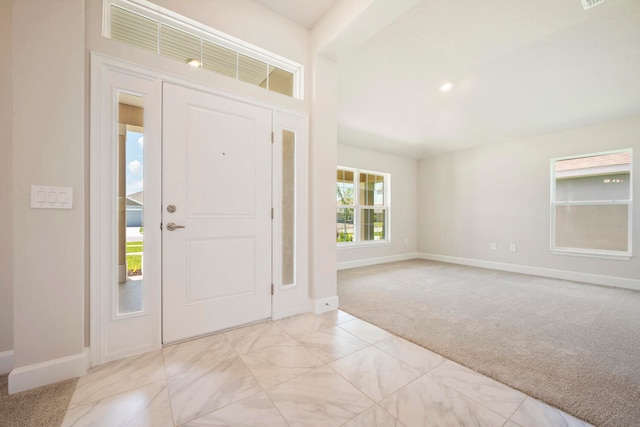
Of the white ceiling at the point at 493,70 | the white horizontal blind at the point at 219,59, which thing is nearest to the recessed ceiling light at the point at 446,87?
the white ceiling at the point at 493,70

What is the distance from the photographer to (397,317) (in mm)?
2533

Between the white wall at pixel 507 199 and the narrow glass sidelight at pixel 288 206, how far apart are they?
4.37 metres

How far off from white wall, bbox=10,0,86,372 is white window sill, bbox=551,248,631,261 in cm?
610

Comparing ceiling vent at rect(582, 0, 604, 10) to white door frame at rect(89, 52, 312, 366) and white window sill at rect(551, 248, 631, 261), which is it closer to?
white window sill at rect(551, 248, 631, 261)

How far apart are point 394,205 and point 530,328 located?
3.64 meters

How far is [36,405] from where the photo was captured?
1321 millimetres

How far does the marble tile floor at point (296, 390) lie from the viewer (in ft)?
4.08

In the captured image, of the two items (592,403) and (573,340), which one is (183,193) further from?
(573,340)

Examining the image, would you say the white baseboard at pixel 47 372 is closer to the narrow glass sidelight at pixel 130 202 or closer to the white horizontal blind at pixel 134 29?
the narrow glass sidelight at pixel 130 202

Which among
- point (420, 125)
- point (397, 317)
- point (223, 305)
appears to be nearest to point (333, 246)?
point (397, 317)

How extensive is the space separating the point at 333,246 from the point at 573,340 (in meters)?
2.21

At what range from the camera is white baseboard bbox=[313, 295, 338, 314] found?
2.60 meters

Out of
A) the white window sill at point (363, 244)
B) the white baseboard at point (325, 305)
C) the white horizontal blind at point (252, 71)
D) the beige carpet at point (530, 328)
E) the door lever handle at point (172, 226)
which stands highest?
the white horizontal blind at point (252, 71)

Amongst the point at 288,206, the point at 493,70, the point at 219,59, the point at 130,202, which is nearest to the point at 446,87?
the point at 493,70
